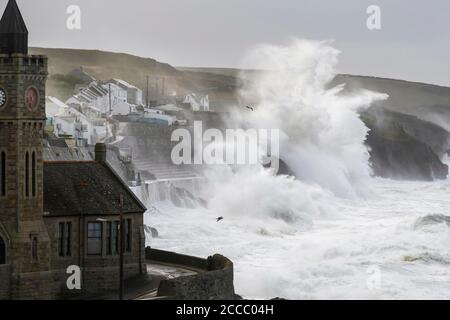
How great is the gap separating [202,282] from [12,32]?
8.06m

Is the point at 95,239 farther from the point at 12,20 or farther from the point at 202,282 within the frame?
the point at 12,20

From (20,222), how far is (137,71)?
12109 cm

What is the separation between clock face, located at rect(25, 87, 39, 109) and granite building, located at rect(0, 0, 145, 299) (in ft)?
0.06

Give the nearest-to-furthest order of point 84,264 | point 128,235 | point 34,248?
point 34,248 → point 84,264 → point 128,235

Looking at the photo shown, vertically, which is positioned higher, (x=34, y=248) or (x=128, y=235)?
(x=128, y=235)

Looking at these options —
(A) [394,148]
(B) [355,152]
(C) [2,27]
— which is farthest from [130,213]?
(A) [394,148]

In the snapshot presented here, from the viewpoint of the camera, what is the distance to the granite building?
31.7 meters

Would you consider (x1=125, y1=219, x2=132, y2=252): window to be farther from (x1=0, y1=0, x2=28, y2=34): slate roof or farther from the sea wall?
(x1=0, y1=0, x2=28, y2=34): slate roof

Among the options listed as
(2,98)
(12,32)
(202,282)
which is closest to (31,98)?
(2,98)

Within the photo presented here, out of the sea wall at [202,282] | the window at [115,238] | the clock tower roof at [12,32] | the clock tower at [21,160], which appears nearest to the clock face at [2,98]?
the clock tower at [21,160]

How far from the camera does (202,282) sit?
33531 millimetres

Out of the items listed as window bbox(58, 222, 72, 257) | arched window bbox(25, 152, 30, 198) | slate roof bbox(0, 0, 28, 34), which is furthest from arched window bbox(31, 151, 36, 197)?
slate roof bbox(0, 0, 28, 34)

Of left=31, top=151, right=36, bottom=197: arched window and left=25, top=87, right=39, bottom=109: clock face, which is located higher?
left=25, top=87, right=39, bottom=109: clock face
